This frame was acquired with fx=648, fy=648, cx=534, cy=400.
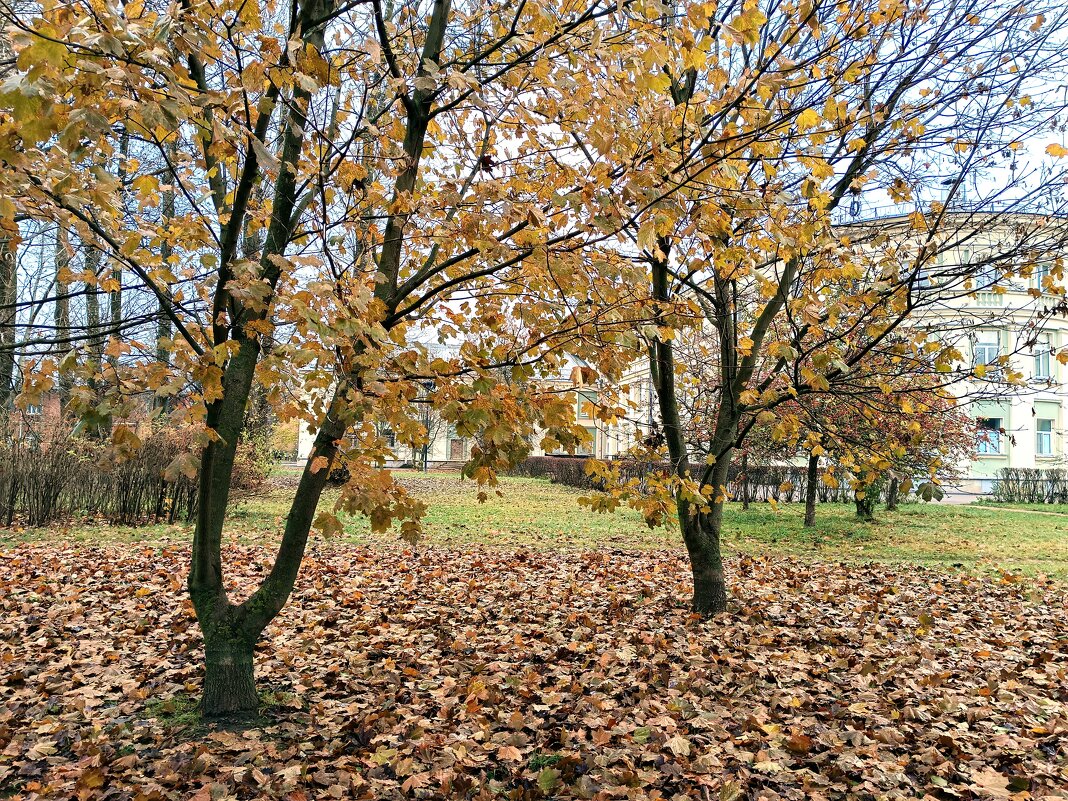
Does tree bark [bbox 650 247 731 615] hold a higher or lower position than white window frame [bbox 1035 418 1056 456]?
lower

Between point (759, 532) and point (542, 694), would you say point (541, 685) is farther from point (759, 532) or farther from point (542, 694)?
point (759, 532)

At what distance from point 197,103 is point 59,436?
10.7 meters

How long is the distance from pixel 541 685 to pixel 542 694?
8.7 inches

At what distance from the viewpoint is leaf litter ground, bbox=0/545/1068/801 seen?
2941 millimetres

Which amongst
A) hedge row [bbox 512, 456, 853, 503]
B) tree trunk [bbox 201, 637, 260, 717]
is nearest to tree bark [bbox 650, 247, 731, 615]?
tree trunk [bbox 201, 637, 260, 717]

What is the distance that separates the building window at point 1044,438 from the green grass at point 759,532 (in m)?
14.1

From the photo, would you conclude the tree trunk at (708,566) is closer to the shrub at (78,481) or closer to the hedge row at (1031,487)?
the shrub at (78,481)

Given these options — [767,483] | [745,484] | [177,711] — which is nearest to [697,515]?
[177,711]

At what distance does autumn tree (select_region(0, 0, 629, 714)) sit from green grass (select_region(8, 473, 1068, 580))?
6.33m

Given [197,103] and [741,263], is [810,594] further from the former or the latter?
[197,103]

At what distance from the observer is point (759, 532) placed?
41.4 feet

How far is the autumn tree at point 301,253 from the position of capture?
2553 mm

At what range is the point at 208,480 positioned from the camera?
339 cm

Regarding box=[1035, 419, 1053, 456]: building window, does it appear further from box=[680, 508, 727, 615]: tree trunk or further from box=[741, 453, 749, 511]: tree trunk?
box=[680, 508, 727, 615]: tree trunk
